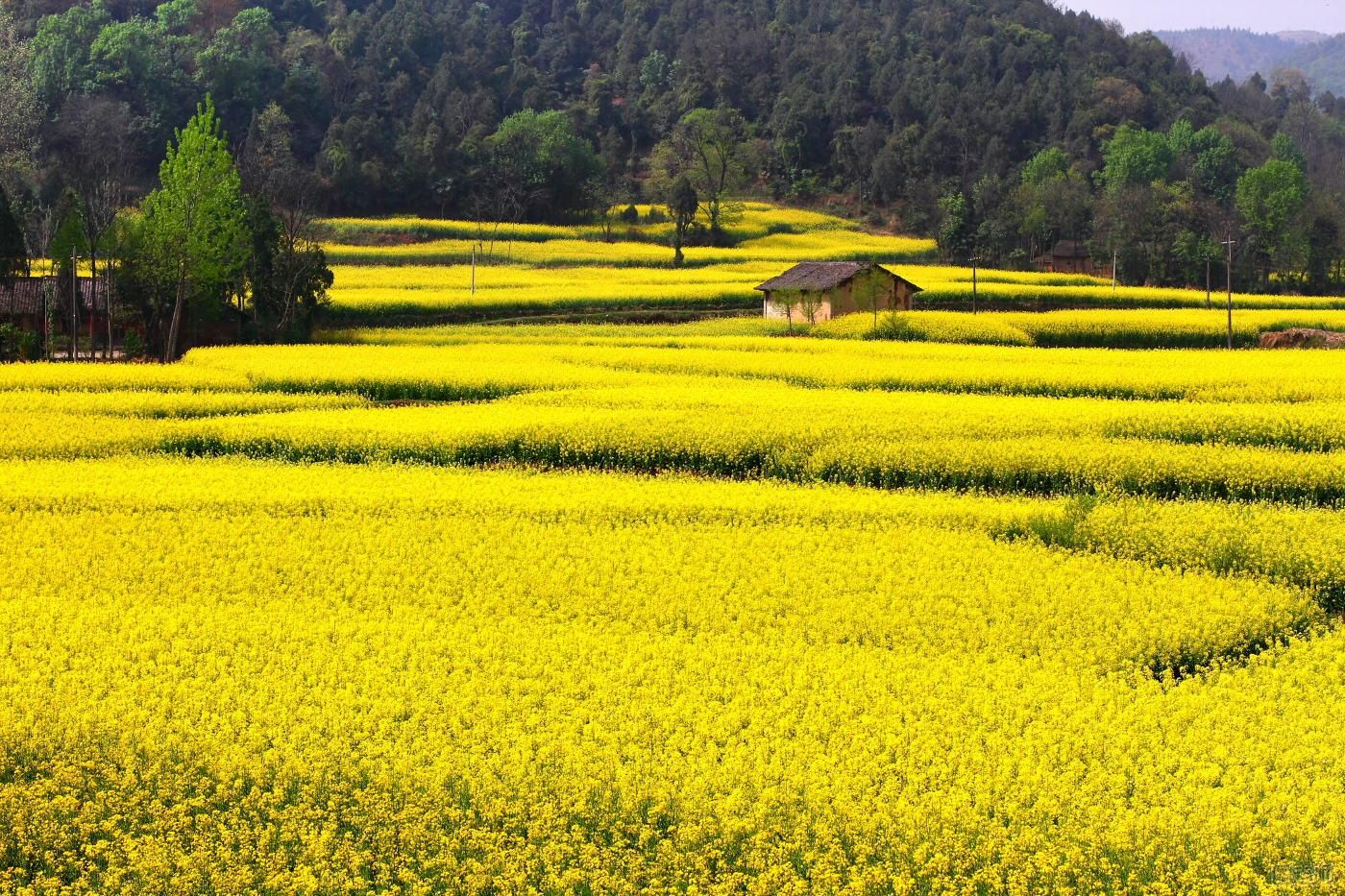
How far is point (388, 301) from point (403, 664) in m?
49.8

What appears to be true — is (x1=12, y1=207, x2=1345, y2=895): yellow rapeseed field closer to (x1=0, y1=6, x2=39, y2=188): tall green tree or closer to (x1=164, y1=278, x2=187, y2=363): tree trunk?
(x1=164, y1=278, x2=187, y2=363): tree trunk

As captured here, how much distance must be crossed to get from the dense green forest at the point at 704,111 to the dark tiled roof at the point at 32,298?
2319cm

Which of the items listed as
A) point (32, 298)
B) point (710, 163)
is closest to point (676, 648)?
point (32, 298)

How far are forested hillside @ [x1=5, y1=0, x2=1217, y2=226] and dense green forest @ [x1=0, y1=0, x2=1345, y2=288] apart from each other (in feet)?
0.98

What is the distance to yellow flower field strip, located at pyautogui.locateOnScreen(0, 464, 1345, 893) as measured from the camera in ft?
37.9

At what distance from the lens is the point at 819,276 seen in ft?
208

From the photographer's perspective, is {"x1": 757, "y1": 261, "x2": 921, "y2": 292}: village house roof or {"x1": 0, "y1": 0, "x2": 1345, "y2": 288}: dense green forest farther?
{"x1": 0, "y1": 0, "x2": 1345, "y2": 288}: dense green forest

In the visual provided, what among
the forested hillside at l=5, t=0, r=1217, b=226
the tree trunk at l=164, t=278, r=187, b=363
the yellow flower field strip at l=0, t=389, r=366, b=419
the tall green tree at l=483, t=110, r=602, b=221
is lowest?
the yellow flower field strip at l=0, t=389, r=366, b=419

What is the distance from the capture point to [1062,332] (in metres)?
56.9

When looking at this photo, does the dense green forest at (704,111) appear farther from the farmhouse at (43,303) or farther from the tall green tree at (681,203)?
the farmhouse at (43,303)

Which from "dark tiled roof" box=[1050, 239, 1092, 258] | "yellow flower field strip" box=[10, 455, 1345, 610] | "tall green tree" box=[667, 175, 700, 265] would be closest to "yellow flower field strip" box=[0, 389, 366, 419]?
"yellow flower field strip" box=[10, 455, 1345, 610]

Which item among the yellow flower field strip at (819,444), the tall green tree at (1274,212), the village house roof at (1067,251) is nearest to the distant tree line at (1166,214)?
the tall green tree at (1274,212)

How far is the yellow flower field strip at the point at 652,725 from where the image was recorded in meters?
11.5

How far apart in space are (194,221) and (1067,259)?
74379 mm
